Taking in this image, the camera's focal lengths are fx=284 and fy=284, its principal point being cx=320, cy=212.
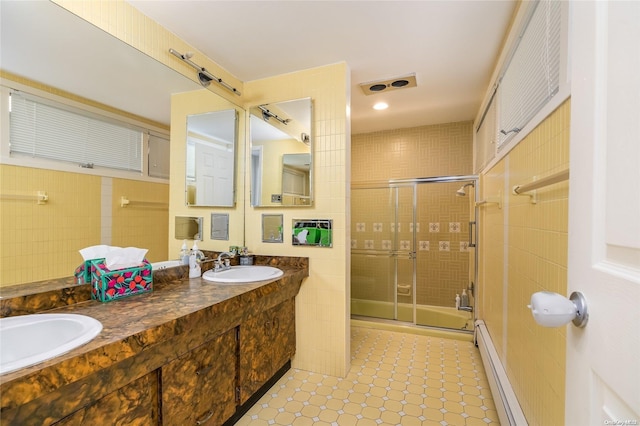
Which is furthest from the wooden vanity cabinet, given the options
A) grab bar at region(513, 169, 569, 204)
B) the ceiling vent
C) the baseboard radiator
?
the ceiling vent

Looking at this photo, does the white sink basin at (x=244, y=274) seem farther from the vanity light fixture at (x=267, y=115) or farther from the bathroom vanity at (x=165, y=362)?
the vanity light fixture at (x=267, y=115)

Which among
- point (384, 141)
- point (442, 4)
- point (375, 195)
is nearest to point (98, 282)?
point (442, 4)

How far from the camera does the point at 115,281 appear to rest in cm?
135

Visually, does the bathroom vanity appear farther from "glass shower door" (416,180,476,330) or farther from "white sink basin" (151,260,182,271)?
"glass shower door" (416,180,476,330)

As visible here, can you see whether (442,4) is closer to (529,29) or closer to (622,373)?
(529,29)

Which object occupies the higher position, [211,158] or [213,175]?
[211,158]

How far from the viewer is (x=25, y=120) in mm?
1141

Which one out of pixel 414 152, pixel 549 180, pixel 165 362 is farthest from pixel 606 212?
pixel 414 152

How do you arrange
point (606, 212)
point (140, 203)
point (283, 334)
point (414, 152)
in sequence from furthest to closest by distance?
1. point (414, 152)
2. point (283, 334)
3. point (140, 203)
4. point (606, 212)

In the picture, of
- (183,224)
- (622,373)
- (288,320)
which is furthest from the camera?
(288,320)

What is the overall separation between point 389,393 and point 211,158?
2.14 metres

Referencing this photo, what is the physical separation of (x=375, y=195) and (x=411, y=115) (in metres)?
1.03

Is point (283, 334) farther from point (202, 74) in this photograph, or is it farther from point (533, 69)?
point (533, 69)

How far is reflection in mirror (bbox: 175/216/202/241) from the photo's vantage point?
1.89 metres
